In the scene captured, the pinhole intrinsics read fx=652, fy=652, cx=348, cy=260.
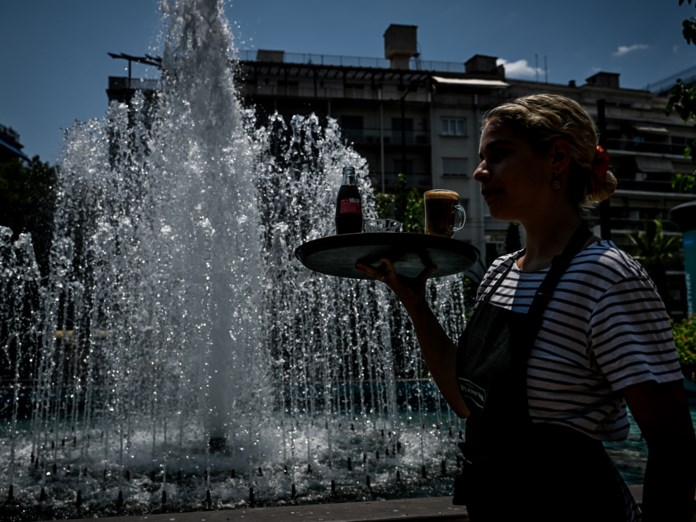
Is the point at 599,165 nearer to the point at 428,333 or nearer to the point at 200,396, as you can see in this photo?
the point at 428,333

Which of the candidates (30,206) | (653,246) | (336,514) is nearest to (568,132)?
(336,514)

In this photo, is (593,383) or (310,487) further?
(310,487)

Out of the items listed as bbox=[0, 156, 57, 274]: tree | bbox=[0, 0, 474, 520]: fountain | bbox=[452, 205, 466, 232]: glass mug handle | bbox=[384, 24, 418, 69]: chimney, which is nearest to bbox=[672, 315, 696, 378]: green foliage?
bbox=[0, 0, 474, 520]: fountain

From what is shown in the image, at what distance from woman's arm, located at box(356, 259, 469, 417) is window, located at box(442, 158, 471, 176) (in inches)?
1269

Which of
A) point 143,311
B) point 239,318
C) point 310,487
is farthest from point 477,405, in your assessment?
point 143,311

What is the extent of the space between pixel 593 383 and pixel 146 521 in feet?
7.66

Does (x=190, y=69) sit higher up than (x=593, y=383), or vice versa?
(x=190, y=69)

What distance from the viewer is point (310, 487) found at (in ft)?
16.4

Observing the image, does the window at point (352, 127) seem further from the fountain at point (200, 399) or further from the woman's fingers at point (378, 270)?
the woman's fingers at point (378, 270)

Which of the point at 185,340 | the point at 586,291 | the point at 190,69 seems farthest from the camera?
the point at 190,69

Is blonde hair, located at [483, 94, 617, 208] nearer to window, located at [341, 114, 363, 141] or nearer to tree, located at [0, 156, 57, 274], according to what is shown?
tree, located at [0, 156, 57, 274]

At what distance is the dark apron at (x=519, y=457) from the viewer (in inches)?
48.9

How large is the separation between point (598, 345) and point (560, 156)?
0.45 m

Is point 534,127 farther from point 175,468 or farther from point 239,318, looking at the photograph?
point 239,318
